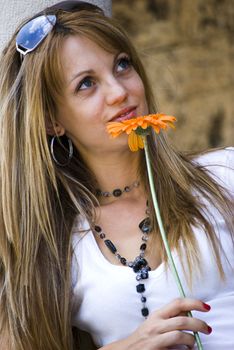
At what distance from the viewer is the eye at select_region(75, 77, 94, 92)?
2.57m

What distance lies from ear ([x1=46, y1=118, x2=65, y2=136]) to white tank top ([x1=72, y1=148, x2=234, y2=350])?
1.00 feet

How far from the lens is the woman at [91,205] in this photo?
2.50 m

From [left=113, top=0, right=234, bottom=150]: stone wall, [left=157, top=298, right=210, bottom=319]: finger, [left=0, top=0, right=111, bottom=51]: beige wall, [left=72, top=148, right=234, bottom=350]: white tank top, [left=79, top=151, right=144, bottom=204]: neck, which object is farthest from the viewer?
[left=113, top=0, right=234, bottom=150]: stone wall

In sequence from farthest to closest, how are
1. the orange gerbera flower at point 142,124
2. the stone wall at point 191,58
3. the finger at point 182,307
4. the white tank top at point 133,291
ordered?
the stone wall at point 191,58, the white tank top at point 133,291, the finger at point 182,307, the orange gerbera flower at point 142,124

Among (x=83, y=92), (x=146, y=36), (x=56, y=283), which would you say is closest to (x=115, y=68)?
(x=83, y=92)

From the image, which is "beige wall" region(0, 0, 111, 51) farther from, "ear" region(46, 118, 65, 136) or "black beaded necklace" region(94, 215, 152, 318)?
"black beaded necklace" region(94, 215, 152, 318)

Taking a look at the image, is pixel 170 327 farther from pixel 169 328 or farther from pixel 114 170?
pixel 114 170

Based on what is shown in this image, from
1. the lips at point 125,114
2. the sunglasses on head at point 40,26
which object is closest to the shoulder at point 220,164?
the lips at point 125,114

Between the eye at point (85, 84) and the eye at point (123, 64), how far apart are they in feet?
0.29

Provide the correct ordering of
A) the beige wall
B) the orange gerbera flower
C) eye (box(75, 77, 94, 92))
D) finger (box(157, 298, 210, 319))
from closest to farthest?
the orange gerbera flower < finger (box(157, 298, 210, 319)) < eye (box(75, 77, 94, 92)) < the beige wall

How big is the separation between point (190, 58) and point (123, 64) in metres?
2.97

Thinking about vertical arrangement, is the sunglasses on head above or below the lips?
above

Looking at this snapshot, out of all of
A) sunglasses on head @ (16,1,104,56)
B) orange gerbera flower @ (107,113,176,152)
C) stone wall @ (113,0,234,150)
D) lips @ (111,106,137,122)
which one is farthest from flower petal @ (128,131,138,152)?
stone wall @ (113,0,234,150)

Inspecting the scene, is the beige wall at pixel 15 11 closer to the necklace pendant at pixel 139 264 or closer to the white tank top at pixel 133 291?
the white tank top at pixel 133 291
